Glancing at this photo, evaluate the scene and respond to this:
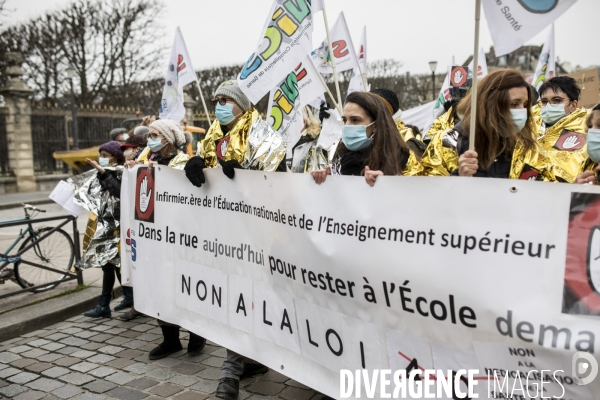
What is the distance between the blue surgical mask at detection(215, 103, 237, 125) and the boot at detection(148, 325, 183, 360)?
1.65 m

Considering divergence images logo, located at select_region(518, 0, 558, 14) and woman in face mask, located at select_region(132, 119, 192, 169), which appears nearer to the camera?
divergence images logo, located at select_region(518, 0, 558, 14)

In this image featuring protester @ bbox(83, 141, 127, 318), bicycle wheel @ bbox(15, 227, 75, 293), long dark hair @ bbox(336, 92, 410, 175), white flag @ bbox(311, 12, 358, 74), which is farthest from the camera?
white flag @ bbox(311, 12, 358, 74)

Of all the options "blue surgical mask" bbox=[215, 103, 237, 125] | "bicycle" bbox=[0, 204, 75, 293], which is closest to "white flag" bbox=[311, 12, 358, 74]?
"blue surgical mask" bbox=[215, 103, 237, 125]

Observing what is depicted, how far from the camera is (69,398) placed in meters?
3.56

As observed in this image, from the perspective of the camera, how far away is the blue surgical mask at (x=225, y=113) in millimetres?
3895

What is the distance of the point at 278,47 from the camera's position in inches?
154

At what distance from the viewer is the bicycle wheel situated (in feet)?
18.9

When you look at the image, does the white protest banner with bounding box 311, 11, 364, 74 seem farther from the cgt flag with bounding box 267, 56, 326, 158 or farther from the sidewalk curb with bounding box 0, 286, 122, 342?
the sidewalk curb with bounding box 0, 286, 122, 342

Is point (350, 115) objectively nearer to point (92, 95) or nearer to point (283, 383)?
point (283, 383)

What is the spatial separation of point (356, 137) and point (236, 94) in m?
1.20

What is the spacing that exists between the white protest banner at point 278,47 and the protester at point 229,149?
0.18 m

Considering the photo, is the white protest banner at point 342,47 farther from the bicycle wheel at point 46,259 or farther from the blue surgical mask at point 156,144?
the bicycle wheel at point 46,259

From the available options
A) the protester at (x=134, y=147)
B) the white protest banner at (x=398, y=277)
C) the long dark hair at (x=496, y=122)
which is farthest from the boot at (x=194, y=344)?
the long dark hair at (x=496, y=122)

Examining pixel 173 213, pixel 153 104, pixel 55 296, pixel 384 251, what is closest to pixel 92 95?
pixel 153 104
